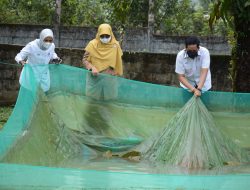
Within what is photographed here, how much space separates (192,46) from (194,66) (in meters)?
0.27

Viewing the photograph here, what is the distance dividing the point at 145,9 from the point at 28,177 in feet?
49.2

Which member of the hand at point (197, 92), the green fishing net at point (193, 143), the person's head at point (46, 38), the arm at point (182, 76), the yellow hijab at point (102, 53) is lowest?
the green fishing net at point (193, 143)

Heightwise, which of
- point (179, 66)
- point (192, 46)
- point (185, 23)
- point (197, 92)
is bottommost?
point (197, 92)

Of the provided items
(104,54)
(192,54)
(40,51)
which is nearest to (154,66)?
(104,54)

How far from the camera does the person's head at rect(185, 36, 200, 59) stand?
242 inches

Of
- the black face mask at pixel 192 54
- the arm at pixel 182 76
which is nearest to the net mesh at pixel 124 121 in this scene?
the arm at pixel 182 76

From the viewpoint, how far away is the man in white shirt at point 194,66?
615 cm

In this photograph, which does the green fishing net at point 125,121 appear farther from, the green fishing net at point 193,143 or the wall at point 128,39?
the wall at point 128,39

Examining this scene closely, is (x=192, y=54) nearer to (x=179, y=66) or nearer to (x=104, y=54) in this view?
(x=179, y=66)

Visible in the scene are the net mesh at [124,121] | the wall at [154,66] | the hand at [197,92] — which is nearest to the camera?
the net mesh at [124,121]

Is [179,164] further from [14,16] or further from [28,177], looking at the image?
[14,16]

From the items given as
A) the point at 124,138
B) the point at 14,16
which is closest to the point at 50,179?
the point at 124,138

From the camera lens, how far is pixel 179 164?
5574 millimetres

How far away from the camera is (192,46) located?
6.16 meters
